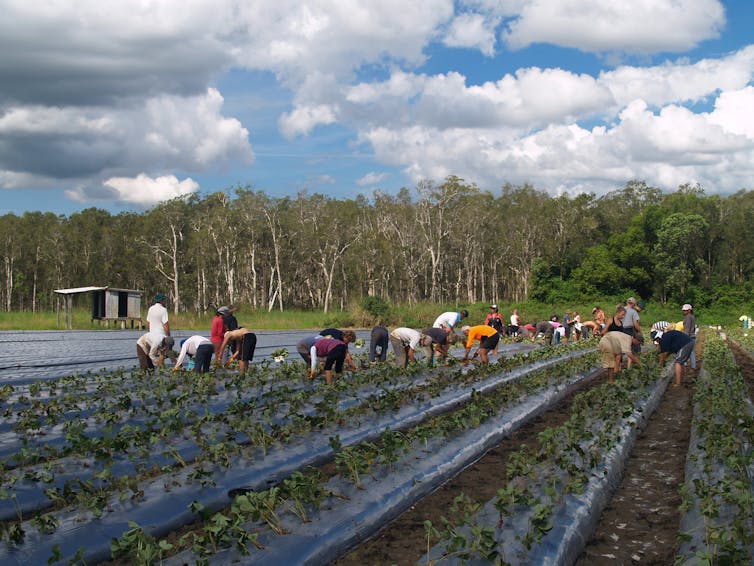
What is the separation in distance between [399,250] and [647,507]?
194 ft

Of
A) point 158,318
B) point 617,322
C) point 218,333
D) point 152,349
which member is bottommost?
point 152,349

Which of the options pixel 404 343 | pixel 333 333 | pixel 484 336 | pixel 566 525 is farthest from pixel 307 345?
pixel 566 525

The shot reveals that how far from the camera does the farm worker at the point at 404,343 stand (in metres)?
14.7

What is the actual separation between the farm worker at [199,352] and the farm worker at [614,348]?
738 centimetres

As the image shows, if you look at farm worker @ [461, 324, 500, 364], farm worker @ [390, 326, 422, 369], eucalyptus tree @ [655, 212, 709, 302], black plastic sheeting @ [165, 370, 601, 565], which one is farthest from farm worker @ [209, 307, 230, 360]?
eucalyptus tree @ [655, 212, 709, 302]

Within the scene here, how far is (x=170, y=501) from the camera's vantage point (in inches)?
231

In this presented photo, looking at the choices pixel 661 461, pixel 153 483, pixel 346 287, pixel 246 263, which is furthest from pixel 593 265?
pixel 153 483

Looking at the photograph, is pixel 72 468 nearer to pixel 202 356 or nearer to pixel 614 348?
pixel 202 356

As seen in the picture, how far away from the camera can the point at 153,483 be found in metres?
6.25

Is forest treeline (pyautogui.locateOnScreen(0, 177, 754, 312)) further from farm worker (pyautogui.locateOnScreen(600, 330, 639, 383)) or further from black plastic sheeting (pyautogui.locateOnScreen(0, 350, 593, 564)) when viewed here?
black plastic sheeting (pyautogui.locateOnScreen(0, 350, 593, 564))

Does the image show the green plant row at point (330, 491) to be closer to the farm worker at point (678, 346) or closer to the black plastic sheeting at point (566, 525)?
the black plastic sheeting at point (566, 525)

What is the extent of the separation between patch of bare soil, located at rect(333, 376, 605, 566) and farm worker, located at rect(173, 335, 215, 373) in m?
5.85

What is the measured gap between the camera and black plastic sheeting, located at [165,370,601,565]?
4867 millimetres

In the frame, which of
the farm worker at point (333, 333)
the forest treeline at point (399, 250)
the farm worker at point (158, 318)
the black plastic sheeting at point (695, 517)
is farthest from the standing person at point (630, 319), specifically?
the forest treeline at point (399, 250)
